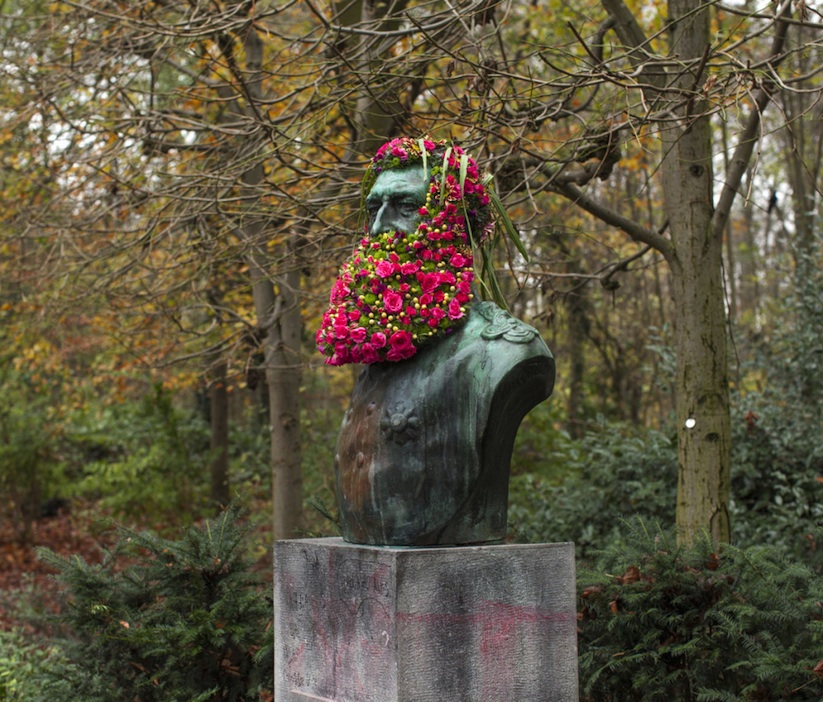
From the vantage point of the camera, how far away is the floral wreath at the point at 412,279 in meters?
4.21

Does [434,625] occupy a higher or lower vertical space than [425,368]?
lower

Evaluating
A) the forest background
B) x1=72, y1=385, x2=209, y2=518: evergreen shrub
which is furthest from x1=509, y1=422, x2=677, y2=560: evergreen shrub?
x1=72, y1=385, x2=209, y2=518: evergreen shrub

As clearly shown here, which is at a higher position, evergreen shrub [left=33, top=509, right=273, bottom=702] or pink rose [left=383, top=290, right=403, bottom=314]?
pink rose [left=383, top=290, right=403, bottom=314]

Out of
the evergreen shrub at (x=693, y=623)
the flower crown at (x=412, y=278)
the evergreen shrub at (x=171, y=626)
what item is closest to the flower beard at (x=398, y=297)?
the flower crown at (x=412, y=278)

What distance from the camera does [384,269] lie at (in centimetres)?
421

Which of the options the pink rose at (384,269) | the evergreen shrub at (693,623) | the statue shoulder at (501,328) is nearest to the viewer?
the statue shoulder at (501,328)

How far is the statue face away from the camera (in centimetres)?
435

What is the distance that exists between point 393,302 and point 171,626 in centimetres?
266

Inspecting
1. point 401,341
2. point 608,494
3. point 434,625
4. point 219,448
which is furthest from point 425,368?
point 219,448

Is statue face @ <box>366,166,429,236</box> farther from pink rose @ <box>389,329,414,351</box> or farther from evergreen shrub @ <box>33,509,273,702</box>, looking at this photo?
evergreen shrub @ <box>33,509,273,702</box>

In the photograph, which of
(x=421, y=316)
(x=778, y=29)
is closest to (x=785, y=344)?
(x=778, y=29)

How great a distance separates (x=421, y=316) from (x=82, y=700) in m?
3.15

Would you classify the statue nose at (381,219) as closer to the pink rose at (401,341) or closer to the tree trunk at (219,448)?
the pink rose at (401,341)

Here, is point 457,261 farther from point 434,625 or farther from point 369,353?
point 434,625
